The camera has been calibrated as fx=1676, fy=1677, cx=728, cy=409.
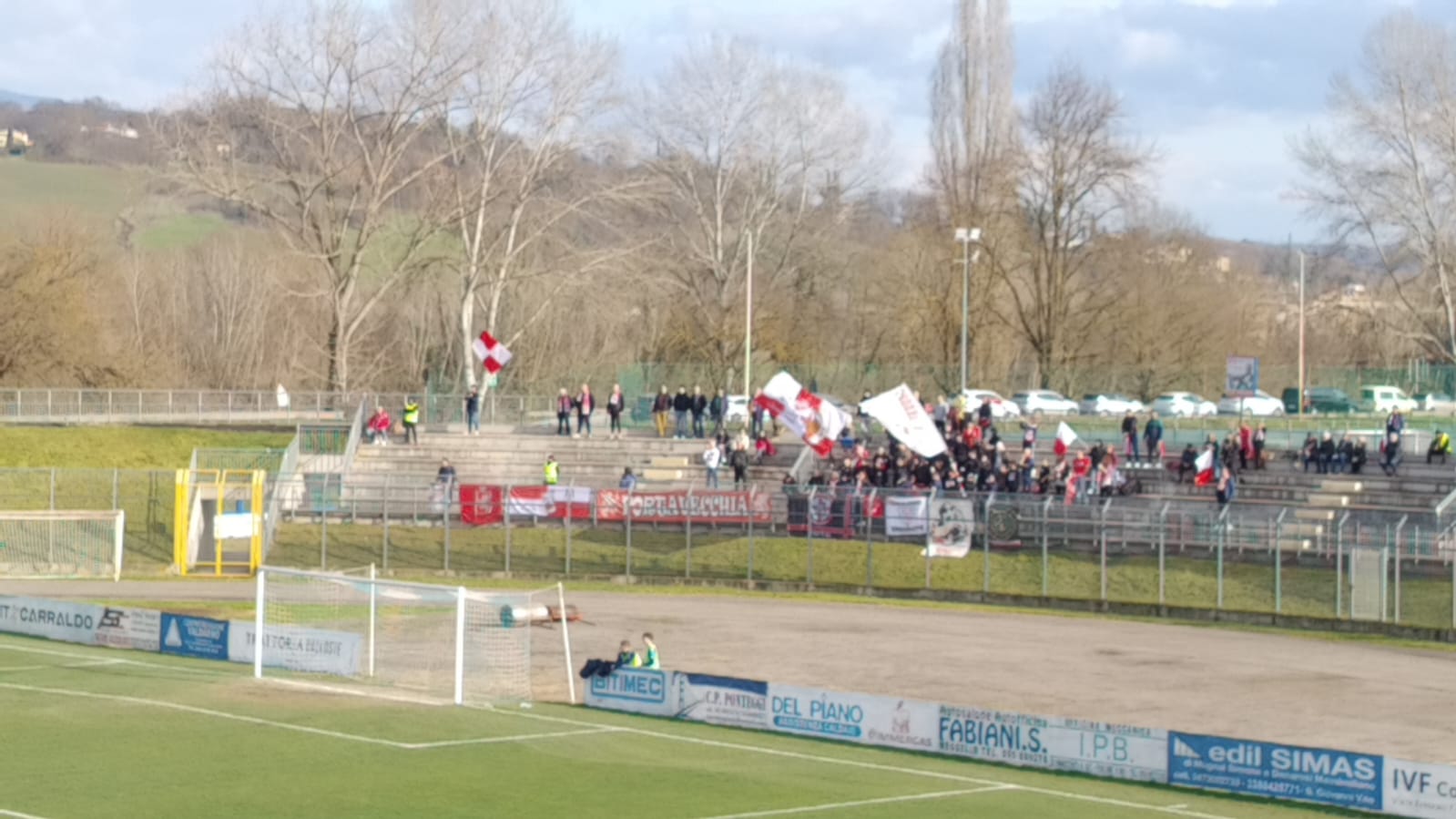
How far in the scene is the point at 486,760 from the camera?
19.9 m

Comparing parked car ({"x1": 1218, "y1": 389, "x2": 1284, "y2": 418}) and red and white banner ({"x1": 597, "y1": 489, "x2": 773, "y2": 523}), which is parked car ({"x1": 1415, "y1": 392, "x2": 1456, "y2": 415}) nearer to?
parked car ({"x1": 1218, "y1": 389, "x2": 1284, "y2": 418})

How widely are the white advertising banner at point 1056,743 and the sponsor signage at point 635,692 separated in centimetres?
450

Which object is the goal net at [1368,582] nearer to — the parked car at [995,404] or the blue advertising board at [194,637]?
the blue advertising board at [194,637]

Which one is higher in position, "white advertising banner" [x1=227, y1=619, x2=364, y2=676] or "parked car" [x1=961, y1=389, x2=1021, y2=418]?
"parked car" [x1=961, y1=389, x2=1021, y2=418]

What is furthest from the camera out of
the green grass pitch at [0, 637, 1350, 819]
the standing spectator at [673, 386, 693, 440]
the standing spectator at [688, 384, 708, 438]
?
the standing spectator at [673, 386, 693, 440]

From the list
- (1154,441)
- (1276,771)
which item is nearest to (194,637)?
(1276,771)

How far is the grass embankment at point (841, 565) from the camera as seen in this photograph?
37.8 m

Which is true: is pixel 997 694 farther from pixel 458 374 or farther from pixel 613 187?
pixel 458 374

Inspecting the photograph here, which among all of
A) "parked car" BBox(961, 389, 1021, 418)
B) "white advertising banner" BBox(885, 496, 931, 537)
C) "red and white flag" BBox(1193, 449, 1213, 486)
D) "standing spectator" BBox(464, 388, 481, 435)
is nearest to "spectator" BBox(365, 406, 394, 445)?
"standing spectator" BBox(464, 388, 481, 435)

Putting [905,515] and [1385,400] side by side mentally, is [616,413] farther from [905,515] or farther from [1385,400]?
[1385,400]

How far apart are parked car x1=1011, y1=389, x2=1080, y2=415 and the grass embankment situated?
3096 cm

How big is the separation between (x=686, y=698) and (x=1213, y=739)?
774 cm

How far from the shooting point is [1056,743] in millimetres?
20266

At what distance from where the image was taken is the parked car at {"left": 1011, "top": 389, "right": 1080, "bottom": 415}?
7438 centimetres
